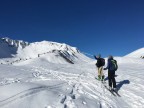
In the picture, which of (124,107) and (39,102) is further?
(124,107)

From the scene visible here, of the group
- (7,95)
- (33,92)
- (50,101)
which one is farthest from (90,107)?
(7,95)

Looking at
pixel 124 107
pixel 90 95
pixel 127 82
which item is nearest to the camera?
pixel 124 107

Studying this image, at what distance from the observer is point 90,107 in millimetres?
11758

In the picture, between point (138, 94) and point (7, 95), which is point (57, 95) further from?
point (138, 94)

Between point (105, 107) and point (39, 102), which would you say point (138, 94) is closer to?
point (105, 107)

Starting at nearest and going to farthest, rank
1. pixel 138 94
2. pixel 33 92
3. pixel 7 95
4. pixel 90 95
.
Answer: pixel 7 95 < pixel 33 92 < pixel 90 95 < pixel 138 94

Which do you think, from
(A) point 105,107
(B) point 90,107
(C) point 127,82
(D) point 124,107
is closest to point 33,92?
(B) point 90,107

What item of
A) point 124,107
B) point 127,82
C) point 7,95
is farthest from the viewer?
point 127,82

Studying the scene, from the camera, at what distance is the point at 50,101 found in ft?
36.3

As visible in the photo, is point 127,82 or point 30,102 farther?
point 127,82

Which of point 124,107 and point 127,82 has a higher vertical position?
point 127,82

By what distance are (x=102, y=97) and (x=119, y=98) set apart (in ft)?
4.37

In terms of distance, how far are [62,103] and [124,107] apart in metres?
4.15

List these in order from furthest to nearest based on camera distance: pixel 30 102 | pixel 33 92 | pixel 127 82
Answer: pixel 127 82
pixel 33 92
pixel 30 102
